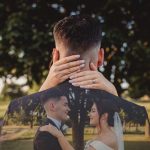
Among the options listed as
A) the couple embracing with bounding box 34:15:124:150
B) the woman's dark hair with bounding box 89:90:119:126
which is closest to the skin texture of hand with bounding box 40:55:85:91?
the couple embracing with bounding box 34:15:124:150

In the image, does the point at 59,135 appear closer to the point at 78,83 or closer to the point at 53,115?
the point at 53,115

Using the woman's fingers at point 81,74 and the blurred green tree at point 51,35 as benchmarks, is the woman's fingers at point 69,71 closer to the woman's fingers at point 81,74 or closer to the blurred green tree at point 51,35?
the woman's fingers at point 81,74

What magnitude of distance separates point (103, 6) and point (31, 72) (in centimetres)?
328

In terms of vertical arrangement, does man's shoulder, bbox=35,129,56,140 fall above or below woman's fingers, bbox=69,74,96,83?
below

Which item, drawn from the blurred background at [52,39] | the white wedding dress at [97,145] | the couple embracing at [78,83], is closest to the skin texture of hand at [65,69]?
the couple embracing at [78,83]

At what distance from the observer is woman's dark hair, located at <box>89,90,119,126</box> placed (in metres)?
1.66

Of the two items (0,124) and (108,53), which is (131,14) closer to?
(108,53)

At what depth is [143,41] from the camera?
56.6 feet

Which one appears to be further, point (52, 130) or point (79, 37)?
point (79, 37)

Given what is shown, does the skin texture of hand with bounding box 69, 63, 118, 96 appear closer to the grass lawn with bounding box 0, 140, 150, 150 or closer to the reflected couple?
the reflected couple

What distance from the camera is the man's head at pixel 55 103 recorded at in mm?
1665

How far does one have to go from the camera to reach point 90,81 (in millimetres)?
1716

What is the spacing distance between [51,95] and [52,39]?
1443 centimetres

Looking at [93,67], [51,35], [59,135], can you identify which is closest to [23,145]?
[59,135]
